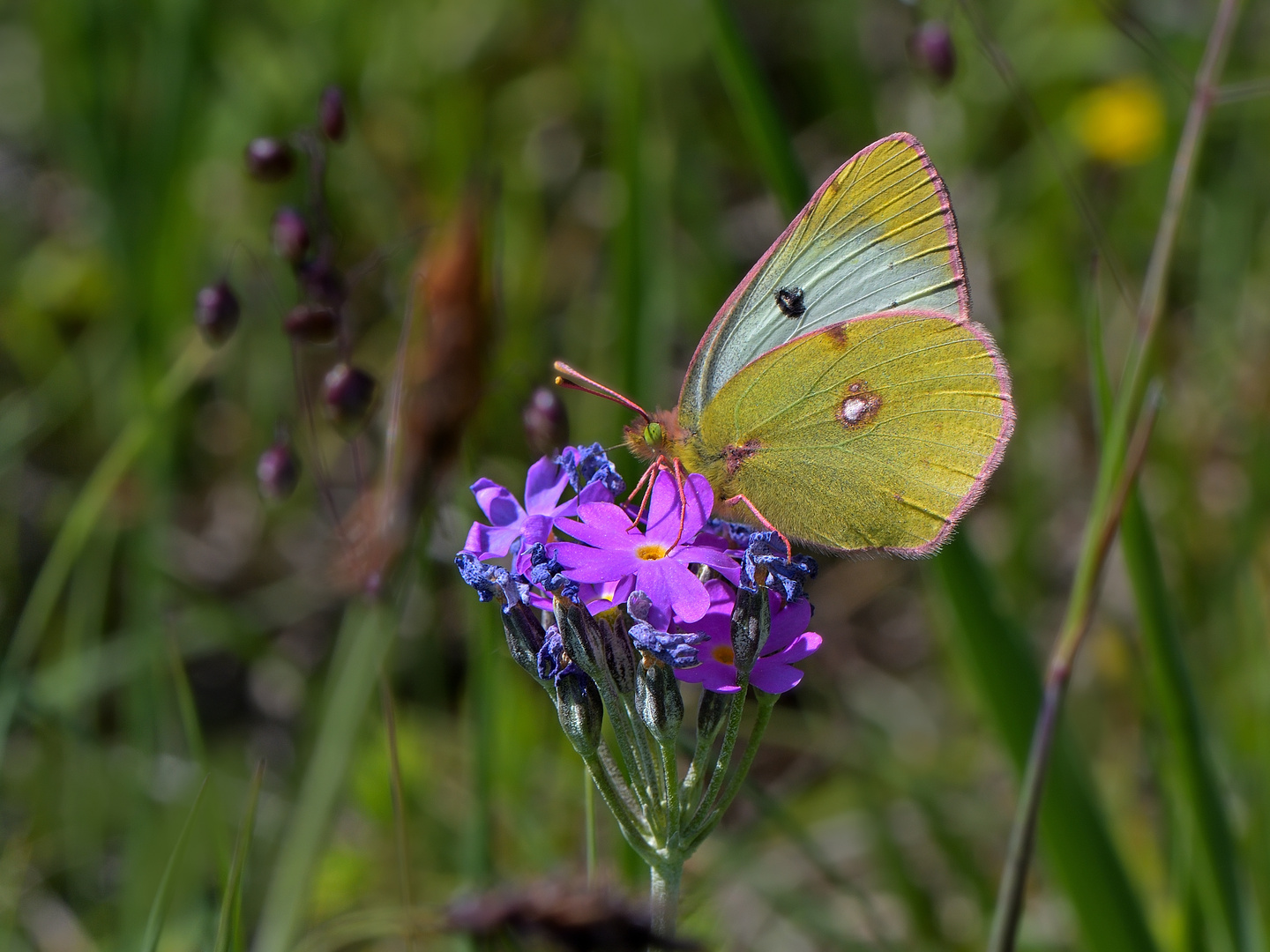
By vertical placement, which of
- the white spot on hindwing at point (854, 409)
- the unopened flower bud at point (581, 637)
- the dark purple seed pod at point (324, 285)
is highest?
the dark purple seed pod at point (324, 285)

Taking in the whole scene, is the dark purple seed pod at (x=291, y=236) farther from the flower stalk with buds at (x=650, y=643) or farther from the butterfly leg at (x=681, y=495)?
the butterfly leg at (x=681, y=495)

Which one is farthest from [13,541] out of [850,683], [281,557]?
[850,683]

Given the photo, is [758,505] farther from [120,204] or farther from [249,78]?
[249,78]

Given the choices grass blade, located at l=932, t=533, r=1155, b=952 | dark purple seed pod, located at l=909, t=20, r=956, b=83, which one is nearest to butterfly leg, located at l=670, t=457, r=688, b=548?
grass blade, located at l=932, t=533, r=1155, b=952

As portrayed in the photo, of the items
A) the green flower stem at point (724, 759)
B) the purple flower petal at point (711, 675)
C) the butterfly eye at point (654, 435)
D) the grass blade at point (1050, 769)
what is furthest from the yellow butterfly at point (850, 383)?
the green flower stem at point (724, 759)

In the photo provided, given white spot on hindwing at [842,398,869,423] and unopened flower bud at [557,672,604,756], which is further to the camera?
white spot on hindwing at [842,398,869,423]

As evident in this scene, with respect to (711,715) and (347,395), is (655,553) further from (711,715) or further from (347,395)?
(347,395)

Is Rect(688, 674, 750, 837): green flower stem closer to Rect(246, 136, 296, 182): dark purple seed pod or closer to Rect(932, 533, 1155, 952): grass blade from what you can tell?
Rect(932, 533, 1155, 952): grass blade
